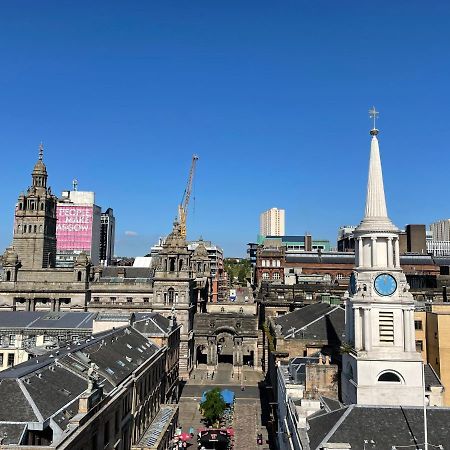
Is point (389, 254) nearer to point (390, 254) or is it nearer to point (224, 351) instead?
point (390, 254)

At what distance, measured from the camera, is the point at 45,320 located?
228 ft

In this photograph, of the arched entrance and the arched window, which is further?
the arched entrance

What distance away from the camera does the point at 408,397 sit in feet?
107

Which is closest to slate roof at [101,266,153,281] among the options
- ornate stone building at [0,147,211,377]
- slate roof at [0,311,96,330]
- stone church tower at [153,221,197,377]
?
ornate stone building at [0,147,211,377]

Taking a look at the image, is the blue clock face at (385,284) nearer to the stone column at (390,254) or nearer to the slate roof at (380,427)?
the stone column at (390,254)

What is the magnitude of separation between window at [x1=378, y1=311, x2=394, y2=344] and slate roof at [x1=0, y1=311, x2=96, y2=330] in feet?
142

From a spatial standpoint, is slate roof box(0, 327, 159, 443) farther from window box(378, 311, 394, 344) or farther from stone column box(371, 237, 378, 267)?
stone column box(371, 237, 378, 267)

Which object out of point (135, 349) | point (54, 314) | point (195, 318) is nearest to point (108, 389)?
point (135, 349)

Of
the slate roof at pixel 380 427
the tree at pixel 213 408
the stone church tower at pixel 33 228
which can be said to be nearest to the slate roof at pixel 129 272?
the stone church tower at pixel 33 228

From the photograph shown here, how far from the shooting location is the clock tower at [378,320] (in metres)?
32.8

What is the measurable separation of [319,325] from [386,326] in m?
19.3

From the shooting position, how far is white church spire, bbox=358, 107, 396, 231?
36.0m

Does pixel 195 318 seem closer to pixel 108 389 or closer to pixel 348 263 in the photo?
pixel 348 263

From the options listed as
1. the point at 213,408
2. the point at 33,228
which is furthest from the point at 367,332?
the point at 33,228
